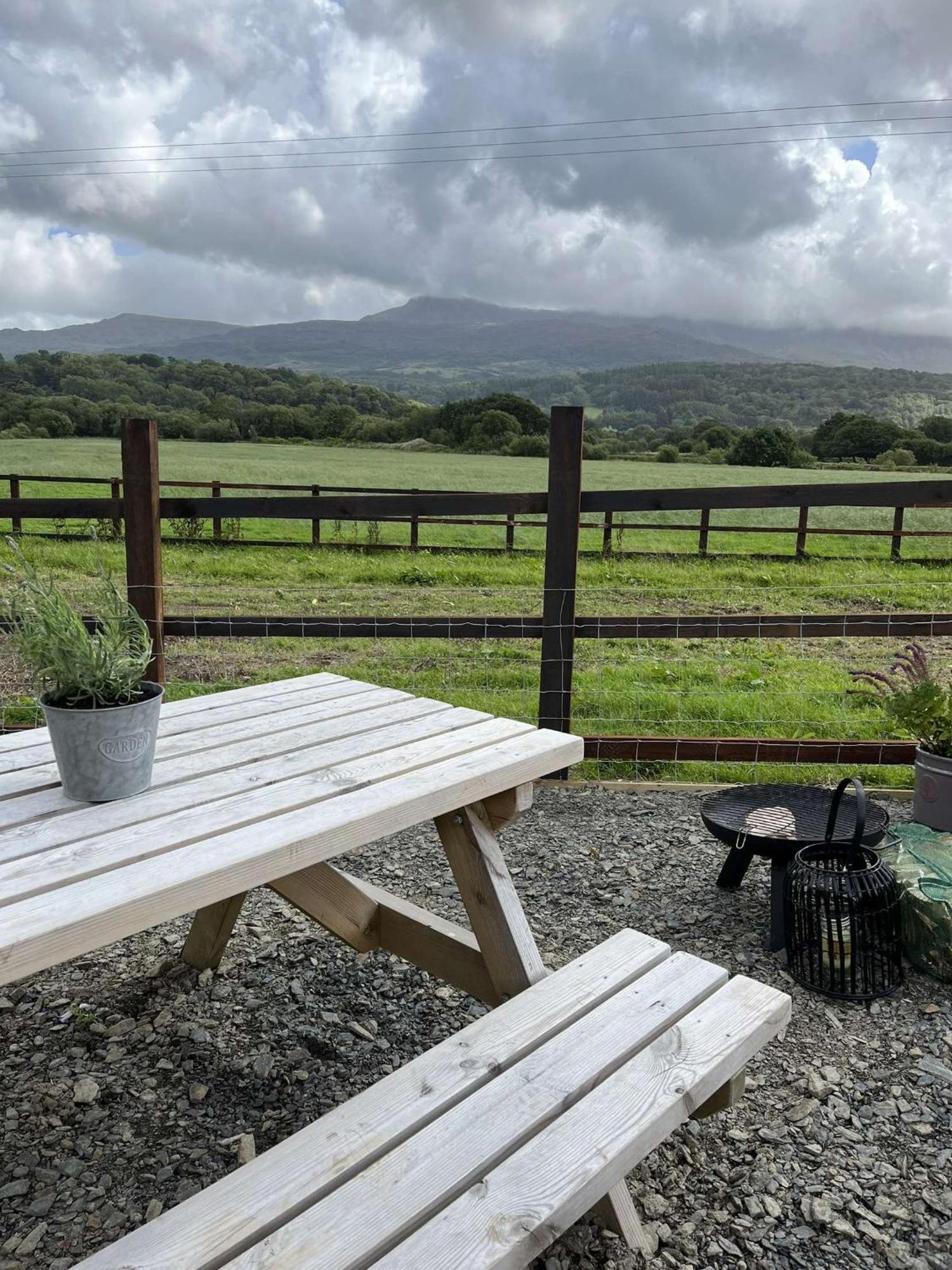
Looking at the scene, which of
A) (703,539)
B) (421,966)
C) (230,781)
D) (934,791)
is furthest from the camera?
(703,539)

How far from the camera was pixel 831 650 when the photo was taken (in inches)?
316

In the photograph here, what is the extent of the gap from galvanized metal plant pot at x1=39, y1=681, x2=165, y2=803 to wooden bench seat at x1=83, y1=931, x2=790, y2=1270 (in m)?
0.70

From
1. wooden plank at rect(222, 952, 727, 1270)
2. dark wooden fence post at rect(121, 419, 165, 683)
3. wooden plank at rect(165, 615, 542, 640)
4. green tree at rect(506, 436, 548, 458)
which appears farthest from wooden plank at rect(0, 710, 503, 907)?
green tree at rect(506, 436, 548, 458)

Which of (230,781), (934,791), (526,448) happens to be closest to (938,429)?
(526,448)

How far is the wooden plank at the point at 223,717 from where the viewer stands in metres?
2.00

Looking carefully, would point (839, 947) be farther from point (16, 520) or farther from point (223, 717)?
point (16, 520)

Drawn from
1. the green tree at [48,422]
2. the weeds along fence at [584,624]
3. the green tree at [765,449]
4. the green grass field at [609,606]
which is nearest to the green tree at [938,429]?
the green tree at [765,449]

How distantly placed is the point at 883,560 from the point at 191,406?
33.3 meters

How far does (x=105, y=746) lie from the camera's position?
169 centimetres

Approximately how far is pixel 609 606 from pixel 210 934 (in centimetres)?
806

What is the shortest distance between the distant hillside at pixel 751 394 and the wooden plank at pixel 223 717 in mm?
40230

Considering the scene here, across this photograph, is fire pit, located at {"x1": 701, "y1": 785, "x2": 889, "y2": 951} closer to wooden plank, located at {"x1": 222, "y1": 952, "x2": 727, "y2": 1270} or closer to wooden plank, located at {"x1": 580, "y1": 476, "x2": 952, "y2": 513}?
wooden plank, located at {"x1": 222, "y1": 952, "x2": 727, "y2": 1270}

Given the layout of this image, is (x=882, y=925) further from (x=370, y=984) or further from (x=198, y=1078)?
(x=198, y=1078)

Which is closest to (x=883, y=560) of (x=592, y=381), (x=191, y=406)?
(x=191, y=406)
